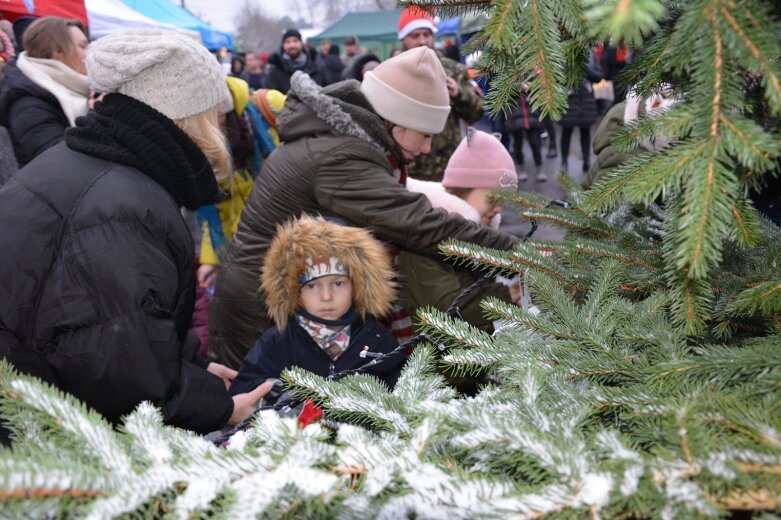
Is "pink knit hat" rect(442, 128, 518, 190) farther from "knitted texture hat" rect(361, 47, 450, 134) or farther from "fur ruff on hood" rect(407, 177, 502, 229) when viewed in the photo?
"knitted texture hat" rect(361, 47, 450, 134)

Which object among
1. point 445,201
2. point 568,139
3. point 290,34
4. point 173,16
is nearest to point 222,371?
point 445,201

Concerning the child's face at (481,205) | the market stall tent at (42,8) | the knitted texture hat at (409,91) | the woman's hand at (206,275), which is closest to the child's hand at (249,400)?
the knitted texture hat at (409,91)

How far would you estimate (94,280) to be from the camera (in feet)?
4.89

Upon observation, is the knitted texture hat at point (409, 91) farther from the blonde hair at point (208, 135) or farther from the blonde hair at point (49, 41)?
the blonde hair at point (49, 41)

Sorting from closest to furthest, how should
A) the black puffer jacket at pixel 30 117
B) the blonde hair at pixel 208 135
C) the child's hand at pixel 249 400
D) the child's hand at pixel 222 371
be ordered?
the blonde hair at pixel 208 135 → the child's hand at pixel 249 400 → the child's hand at pixel 222 371 → the black puffer jacket at pixel 30 117

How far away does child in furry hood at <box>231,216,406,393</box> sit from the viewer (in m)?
2.49

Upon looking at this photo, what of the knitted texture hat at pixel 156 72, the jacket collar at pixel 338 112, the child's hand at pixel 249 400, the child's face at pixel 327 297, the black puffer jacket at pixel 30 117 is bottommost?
the child's hand at pixel 249 400

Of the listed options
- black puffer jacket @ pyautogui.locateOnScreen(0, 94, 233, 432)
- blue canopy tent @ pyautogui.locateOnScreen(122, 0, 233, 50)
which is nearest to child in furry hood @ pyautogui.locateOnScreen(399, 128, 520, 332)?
black puffer jacket @ pyautogui.locateOnScreen(0, 94, 233, 432)

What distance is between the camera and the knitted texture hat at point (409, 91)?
2.86m

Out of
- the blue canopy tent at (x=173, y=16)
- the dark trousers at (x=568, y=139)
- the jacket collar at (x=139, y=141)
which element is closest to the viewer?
the jacket collar at (x=139, y=141)

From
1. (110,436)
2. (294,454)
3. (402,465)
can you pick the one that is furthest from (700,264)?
(110,436)

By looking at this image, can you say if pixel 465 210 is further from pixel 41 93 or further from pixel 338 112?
pixel 41 93

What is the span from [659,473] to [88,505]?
2.03 ft

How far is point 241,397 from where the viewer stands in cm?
208
